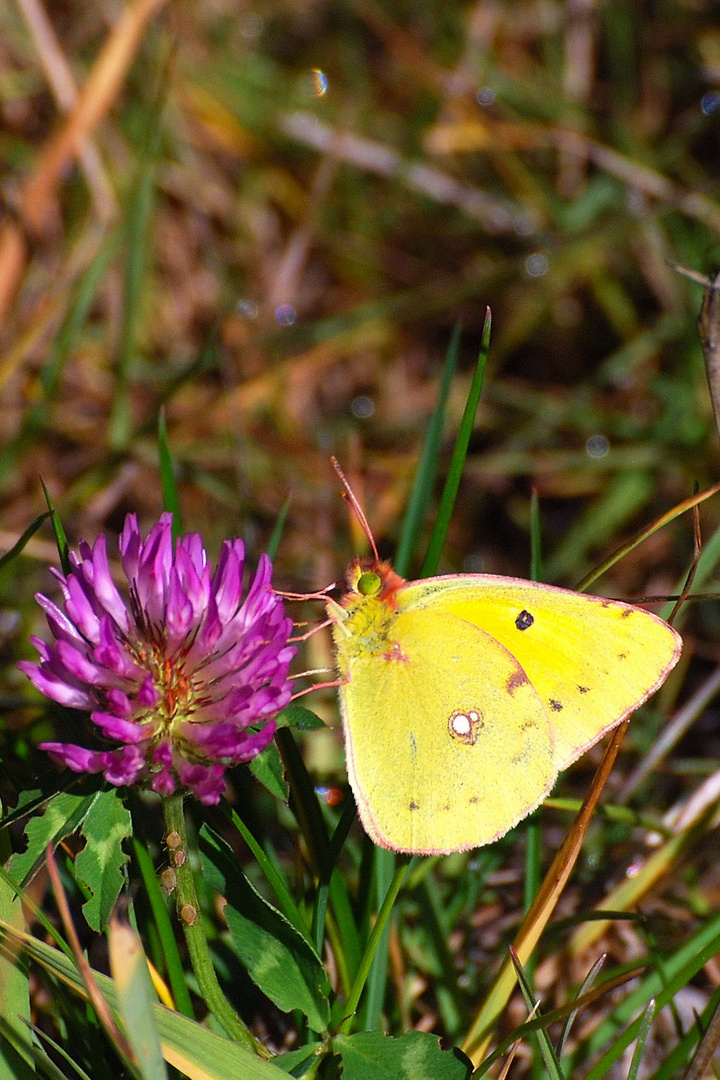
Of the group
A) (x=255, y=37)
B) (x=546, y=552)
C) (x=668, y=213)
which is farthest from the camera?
(x=255, y=37)

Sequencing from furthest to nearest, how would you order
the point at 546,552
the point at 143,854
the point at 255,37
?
the point at 255,37 < the point at 546,552 < the point at 143,854

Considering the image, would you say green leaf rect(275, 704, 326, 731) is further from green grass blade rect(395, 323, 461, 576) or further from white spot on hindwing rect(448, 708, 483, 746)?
green grass blade rect(395, 323, 461, 576)

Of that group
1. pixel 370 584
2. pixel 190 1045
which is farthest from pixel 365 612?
pixel 190 1045

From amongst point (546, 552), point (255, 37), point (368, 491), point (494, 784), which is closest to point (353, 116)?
point (255, 37)

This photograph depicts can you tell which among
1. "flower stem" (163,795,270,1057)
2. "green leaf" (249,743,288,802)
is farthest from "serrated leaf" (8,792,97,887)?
"green leaf" (249,743,288,802)

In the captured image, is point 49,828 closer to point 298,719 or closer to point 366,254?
point 298,719

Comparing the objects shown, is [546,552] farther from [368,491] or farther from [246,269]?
[246,269]

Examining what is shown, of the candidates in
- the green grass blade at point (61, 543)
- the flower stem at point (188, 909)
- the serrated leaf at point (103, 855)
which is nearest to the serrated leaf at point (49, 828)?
the serrated leaf at point (103, 855)
